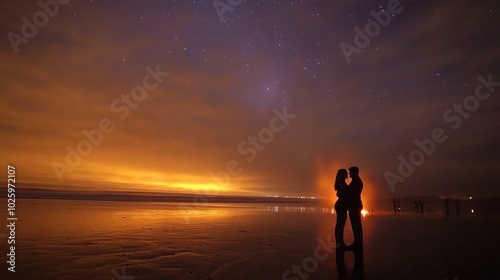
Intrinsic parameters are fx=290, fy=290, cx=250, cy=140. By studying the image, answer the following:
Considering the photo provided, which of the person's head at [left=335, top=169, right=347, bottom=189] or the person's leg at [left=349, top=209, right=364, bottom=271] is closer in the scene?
the person's leg at [left=349, top=209, right=364, bottom=271]

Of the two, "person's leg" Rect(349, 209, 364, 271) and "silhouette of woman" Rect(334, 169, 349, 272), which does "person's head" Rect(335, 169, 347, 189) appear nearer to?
"silhouette of woman" Rect(334, 169, 349, 272)

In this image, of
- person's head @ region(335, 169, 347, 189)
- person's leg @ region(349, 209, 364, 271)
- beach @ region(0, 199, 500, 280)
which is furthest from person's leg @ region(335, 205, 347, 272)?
person's head @ region(335, 169, 347, 189)

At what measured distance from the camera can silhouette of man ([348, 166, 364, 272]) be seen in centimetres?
955

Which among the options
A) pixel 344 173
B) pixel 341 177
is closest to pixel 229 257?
pixel 341 177

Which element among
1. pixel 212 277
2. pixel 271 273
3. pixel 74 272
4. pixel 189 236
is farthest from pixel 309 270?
pixel 189 236

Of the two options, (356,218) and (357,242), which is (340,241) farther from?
(356,218)

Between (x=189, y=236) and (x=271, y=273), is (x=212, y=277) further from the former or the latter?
(x=189, y=236)

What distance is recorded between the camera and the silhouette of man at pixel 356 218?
9.55 m

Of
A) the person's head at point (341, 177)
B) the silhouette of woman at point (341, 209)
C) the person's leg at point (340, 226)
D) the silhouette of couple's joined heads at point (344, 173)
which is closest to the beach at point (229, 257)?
the silhouette of woman at point (341, 209)

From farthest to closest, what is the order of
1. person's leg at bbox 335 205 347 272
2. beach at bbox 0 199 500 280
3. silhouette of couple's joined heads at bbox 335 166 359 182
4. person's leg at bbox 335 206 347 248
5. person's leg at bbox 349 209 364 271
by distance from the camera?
silhouette of couple's joined heads at bbox 335 166 359 182, person's leg at bbox 335 206 347 248, person's leg at bbox 335 205 347 272, person's leg at bbox 349 209 364 271, beach at bbox 0 199 500 280

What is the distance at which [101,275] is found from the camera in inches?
328

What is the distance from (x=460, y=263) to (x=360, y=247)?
444 centimetres

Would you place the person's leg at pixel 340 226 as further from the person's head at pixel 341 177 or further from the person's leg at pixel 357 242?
the person's head at pixel 341 177

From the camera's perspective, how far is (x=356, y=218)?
9.98 metres
